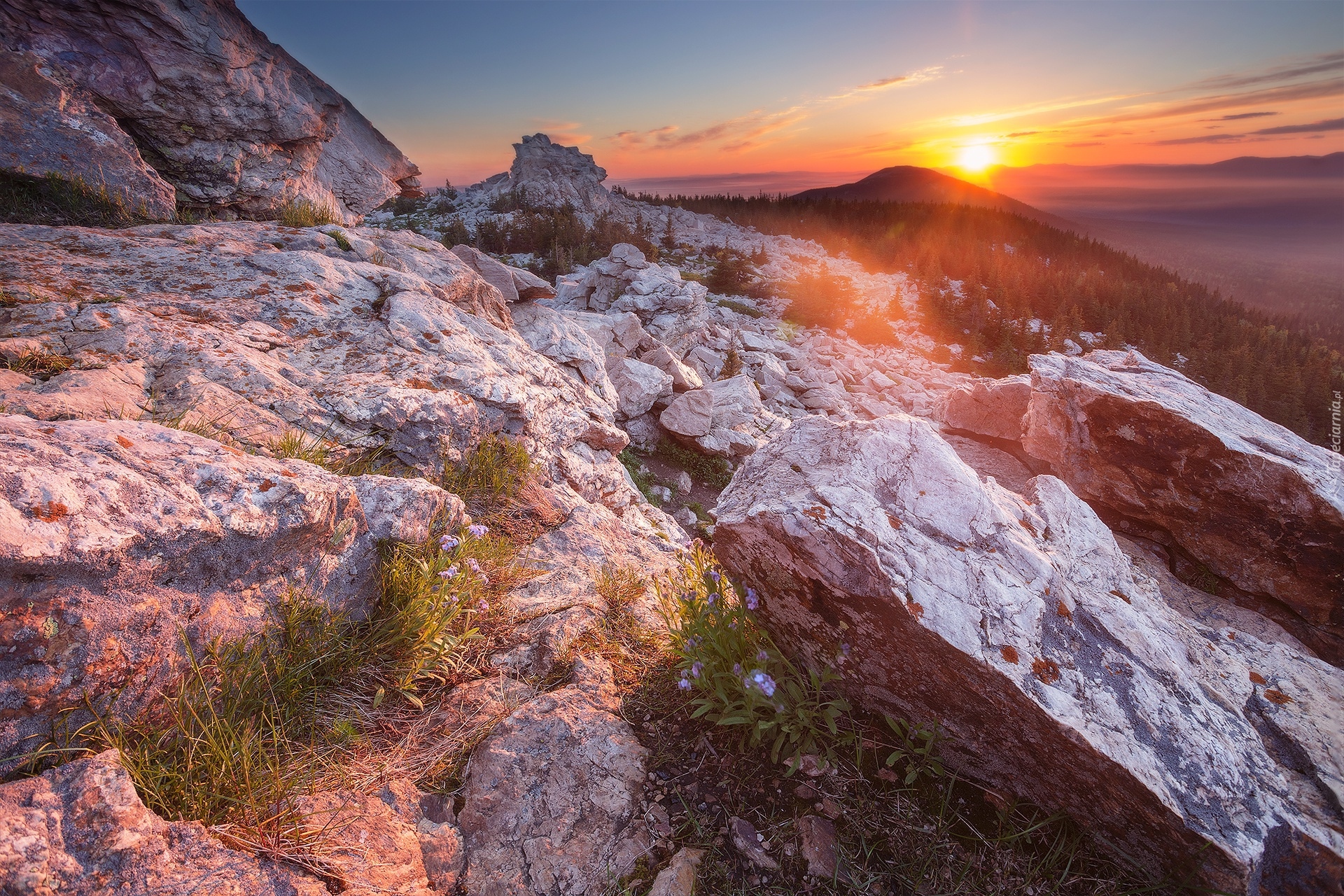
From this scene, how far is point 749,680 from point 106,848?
7.58ft

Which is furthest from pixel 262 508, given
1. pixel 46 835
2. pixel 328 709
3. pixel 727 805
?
pixel 727 805

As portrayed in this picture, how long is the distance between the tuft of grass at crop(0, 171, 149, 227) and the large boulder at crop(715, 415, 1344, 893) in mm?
8280

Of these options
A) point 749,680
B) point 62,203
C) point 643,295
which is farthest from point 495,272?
point 749,680

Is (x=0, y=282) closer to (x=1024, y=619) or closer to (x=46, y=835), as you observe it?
(x=46, y=835)

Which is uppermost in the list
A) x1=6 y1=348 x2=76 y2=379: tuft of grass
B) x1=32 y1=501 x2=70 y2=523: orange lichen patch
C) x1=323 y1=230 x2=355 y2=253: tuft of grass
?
x1=323 y1=230 x2=355 y2=253: tuft of grass

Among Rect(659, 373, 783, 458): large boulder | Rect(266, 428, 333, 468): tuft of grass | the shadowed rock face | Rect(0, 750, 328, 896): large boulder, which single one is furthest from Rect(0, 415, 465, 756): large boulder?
Rect(659, 373, 783, 458): large boulder

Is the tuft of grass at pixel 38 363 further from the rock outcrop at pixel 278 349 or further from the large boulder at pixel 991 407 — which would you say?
the large boulder at pixel 991 407

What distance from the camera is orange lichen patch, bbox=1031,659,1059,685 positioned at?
2.30 meters

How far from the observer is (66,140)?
6289 mm

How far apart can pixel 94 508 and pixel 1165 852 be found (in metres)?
4.34

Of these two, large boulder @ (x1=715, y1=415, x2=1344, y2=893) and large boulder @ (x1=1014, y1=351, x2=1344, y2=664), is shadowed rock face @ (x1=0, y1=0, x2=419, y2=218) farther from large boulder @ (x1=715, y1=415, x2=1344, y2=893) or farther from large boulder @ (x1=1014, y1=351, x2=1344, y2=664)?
large boulder @ (x1=1014, y1=351, x2=1344, y2=664)

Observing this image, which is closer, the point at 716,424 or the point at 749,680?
the point at 749,680

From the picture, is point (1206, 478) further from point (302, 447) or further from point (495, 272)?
point (495, 272)

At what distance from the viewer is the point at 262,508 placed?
8.25ft
